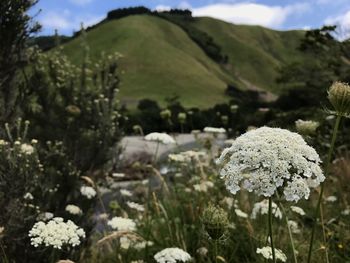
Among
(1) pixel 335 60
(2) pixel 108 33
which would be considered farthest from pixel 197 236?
(2) pixel 108 33

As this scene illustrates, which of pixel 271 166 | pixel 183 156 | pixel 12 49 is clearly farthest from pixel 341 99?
pixel 12 49

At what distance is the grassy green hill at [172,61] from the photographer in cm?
11788

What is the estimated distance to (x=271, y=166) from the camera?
264 cm

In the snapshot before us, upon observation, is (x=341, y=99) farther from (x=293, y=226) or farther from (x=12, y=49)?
(x=12, y=49)

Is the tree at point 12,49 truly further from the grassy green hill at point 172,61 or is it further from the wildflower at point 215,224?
the grassy green hill at point 172,61

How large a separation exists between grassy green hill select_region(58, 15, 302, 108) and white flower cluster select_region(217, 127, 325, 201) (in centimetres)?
9255

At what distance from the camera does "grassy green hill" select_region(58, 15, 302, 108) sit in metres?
118

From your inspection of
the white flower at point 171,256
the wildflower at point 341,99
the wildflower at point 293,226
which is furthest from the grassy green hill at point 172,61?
the wildflower at point 341,99

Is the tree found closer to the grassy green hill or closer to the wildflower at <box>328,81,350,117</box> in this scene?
the wildflower at <box>328,81,350,117</box>

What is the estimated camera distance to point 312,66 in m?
20.9

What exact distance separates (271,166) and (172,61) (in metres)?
129

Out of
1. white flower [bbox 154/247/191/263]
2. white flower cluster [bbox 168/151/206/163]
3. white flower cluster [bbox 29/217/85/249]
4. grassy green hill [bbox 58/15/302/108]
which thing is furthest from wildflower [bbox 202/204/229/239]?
grassy green hill [bbox 58/15/302/108]

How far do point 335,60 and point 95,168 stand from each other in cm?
1016

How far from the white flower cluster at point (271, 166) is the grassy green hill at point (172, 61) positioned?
304 feet
